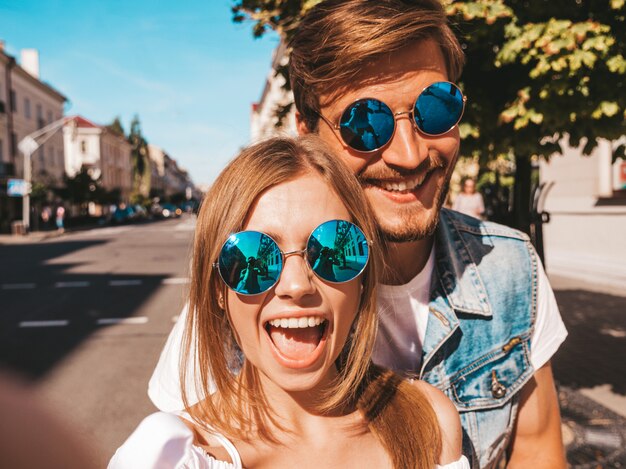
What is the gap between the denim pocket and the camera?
1493 mm

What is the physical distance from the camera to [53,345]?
6418 mm

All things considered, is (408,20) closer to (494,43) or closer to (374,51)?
(374,51)

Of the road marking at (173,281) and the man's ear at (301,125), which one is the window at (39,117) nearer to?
the road marking at (173,281)

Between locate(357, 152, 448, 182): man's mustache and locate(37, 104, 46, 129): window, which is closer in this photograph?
locate(357, 152, 448, 182): man's mustache

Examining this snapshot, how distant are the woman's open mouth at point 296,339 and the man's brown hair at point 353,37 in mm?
688

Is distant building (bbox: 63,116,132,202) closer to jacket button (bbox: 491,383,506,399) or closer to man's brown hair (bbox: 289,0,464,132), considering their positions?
man's brown hair (bbox: 289,0,464,132)

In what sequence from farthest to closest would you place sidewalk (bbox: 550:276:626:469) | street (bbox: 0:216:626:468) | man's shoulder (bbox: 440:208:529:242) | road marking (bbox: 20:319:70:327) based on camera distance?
road marking (bbox: 20:319:70:327)
street (bbox: 0:216:626:468)
sidewalk (bbox: 550:276:626:469)
man's shoulder (bbox: 440:208:529:242)

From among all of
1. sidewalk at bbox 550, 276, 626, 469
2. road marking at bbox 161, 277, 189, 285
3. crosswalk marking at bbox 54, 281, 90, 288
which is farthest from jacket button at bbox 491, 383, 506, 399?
crosswalk marking at bbox 54, 281, 90, 288

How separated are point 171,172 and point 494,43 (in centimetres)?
13097

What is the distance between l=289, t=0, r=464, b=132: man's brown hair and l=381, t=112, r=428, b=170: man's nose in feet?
0.63

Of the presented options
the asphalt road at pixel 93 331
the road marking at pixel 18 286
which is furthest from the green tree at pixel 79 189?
the road marking at pixel 18 286

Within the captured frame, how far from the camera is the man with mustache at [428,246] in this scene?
4.54 ft

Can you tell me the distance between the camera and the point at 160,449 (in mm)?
864

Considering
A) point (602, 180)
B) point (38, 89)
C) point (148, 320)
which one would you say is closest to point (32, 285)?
point (148, 320)
